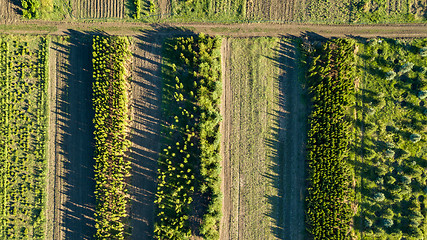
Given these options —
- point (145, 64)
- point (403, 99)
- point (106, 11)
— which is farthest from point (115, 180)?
point (403, 99)

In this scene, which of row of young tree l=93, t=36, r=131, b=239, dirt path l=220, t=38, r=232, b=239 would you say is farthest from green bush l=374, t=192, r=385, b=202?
row of young tree l=93, t=36, r=131, b=239

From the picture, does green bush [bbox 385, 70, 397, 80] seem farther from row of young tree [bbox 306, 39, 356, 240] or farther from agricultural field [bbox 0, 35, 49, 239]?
agricultural field [bbox 0, 35, 49, 239]

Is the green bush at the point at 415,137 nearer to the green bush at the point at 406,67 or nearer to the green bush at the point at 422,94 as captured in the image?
the green bush at the point at 422,94

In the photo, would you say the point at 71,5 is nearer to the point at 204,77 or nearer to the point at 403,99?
the point at 204,77

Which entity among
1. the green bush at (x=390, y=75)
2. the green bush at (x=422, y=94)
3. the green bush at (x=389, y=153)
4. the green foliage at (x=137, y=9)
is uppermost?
the green foliage at (x=137, y=9)

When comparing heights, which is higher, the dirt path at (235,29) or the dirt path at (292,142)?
the dirt path at (235,29)

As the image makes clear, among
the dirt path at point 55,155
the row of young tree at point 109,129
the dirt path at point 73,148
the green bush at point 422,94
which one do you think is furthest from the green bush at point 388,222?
the dirt path at point 55,155
